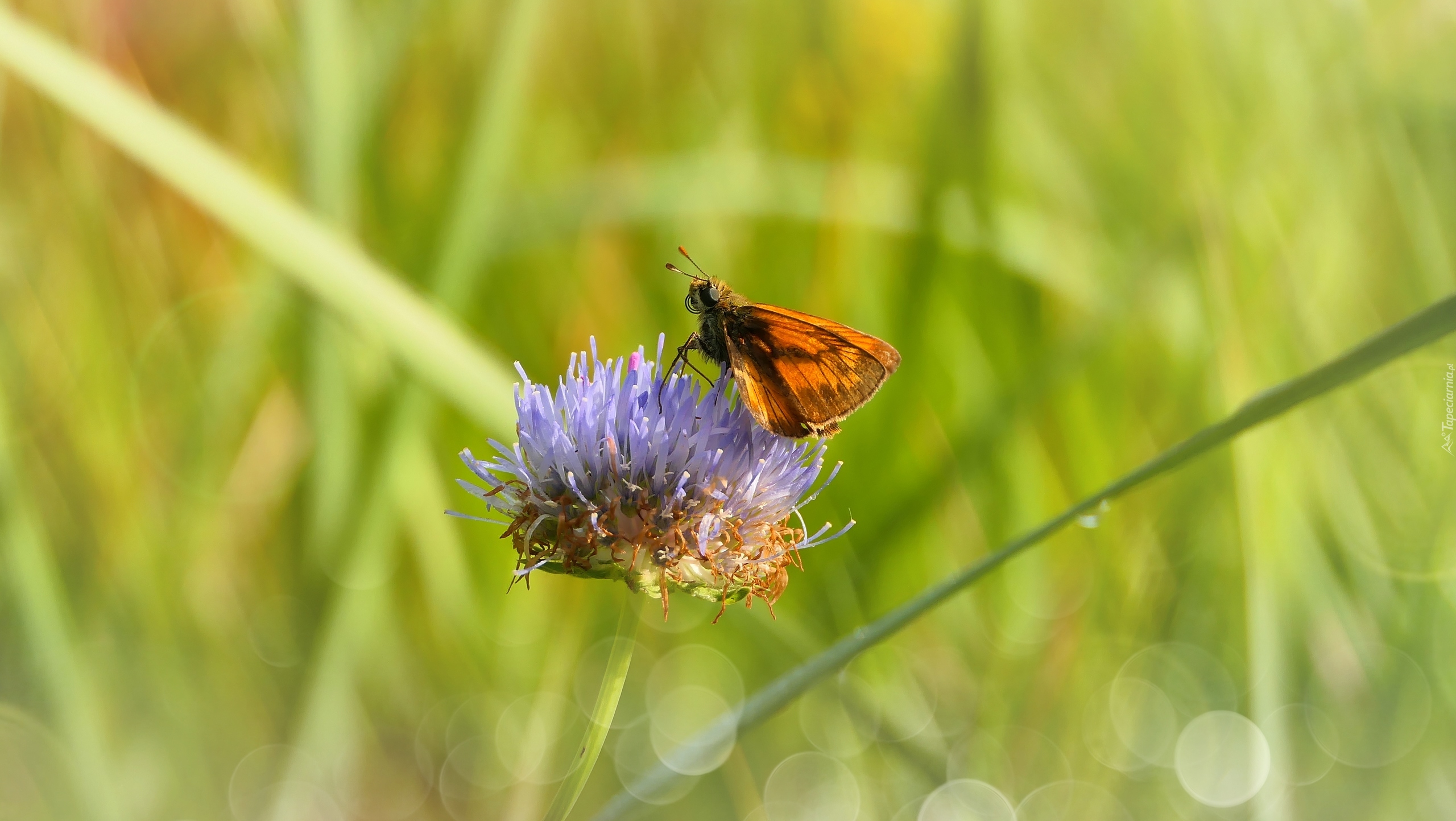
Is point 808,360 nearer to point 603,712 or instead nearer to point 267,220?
point 603,712

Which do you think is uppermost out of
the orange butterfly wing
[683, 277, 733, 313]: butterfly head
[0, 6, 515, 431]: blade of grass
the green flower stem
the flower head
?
[0, 6, 515, 431]: blade of grass

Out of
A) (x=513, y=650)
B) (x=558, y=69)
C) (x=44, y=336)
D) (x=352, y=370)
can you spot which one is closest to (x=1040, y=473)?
(x=513, y=650)

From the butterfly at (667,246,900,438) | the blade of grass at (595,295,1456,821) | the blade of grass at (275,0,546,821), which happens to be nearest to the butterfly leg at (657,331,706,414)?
the butterfly at (667,246,900,438)

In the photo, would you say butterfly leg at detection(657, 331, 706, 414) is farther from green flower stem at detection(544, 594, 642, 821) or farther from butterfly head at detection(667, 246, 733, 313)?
green flower stem at detection(544, 594, 642, 821)

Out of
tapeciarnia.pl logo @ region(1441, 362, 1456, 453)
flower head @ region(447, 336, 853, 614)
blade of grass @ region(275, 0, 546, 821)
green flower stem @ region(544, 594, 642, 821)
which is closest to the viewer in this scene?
green flower stem @ region(544, 594, 642, 821)

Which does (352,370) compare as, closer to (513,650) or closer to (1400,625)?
(513,650)

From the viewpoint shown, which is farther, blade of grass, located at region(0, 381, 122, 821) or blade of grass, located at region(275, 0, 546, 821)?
blade of grass, located at region(275, 0, 546, 821)

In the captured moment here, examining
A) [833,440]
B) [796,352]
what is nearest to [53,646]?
[796,352]
